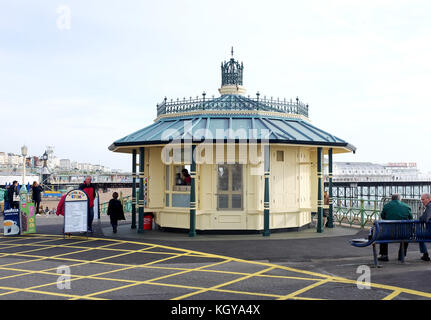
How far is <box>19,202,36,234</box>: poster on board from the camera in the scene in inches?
580

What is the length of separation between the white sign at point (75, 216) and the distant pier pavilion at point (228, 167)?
1.84 meters

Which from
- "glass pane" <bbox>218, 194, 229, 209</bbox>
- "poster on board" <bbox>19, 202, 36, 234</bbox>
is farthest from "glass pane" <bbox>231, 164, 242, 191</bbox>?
"poster on board" <bbox>19, 202, 36, 234</bbox>

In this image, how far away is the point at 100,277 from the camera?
7.98 m

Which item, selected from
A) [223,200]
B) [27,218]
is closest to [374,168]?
[223,200]

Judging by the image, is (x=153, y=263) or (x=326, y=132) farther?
(x=326, y=132)

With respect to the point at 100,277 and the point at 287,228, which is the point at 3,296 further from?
the point at 287,228

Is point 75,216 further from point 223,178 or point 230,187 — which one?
point 230,187

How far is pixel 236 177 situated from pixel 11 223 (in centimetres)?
792

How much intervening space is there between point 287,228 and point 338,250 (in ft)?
12.3

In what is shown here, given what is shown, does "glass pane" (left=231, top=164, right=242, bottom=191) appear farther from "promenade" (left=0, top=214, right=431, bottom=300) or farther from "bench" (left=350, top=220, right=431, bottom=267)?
"bench" (left=350, top=220, right=431, bottom=267)

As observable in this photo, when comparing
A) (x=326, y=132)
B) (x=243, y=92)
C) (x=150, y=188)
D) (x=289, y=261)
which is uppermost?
(x=243, y=92)

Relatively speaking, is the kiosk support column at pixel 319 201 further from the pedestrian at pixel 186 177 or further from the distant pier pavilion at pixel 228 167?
the pedestrian at pixel 186 177
